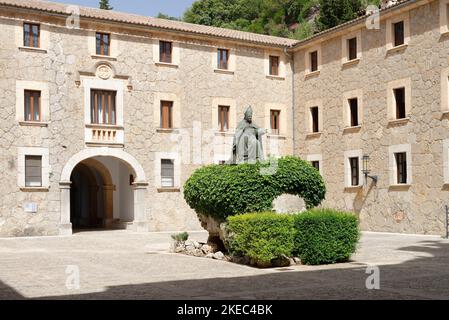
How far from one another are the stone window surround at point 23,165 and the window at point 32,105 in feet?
3.92

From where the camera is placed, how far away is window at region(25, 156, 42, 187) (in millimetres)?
22812

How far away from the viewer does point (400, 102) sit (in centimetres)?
2295

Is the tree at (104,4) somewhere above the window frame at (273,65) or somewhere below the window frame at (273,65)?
above

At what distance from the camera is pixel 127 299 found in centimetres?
828

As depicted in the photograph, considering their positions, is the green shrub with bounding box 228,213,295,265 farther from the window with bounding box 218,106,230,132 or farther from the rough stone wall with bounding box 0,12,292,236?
the window with bounding box 218,106,230,132

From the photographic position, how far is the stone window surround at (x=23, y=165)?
22516mm

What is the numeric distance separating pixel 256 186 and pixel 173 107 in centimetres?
1338

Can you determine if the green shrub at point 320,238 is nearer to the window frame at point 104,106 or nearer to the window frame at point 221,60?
the window frame at point 104,106

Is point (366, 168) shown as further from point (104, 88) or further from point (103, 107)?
point (104, 88)

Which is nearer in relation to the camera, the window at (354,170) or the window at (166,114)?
the window at (354,170)

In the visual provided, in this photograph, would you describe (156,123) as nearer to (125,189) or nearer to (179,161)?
(179,161)

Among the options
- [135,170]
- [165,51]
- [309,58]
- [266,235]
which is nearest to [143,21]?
[165,51]

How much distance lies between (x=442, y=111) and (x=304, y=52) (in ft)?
28.4

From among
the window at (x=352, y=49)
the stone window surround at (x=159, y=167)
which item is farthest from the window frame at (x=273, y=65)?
the stone window surround at (x=159, y=167)
